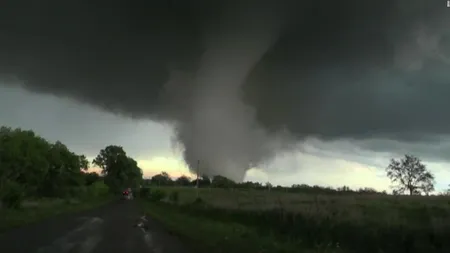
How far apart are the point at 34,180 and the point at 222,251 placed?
7773cm

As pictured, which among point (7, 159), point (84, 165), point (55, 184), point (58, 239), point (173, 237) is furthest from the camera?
point (84, 165)

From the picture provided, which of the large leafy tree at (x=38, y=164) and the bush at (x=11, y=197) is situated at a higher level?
the large leafy tree at (x=38, y=164)

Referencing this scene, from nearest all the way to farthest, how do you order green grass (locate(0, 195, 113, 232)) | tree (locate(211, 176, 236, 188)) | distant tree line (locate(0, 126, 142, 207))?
green grass (locate(0, 195, 113, 232)) < distant tree line (locate(0, 126, 142, 207)) < tree (locate(211, 176, 236, 188))

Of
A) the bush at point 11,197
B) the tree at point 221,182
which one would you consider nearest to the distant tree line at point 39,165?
the bush at point 11,197

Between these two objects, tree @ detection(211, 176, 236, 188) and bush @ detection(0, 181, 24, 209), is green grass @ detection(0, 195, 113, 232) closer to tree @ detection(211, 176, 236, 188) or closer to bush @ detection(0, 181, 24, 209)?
bush @ detection(0, 181, 24, 209)

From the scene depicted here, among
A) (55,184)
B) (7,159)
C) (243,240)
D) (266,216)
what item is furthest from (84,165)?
(243,240)

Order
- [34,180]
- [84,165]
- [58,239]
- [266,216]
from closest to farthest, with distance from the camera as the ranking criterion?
[58,239] → [266,216] → [34,180] → [84,165]

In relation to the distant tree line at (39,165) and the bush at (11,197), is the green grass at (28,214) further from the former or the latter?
the distant tree line at (39,165)

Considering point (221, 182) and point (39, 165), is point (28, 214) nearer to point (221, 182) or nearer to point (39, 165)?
→ point (39, 165)

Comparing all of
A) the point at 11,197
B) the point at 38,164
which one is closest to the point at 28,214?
the point at 11,197

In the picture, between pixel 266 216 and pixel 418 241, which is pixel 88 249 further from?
pixel 266 216

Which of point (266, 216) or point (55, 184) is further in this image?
point (55, 184)

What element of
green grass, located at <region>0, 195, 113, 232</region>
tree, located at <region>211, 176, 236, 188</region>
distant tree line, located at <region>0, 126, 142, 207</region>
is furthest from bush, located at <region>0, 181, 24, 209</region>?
tree, located at <region>211, 176, 236, 188</region>

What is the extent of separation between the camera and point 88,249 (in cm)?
1752
